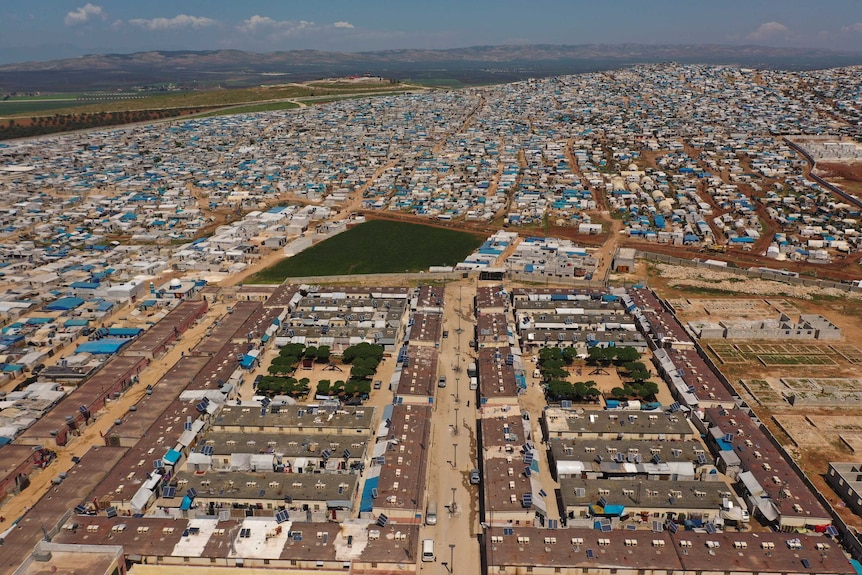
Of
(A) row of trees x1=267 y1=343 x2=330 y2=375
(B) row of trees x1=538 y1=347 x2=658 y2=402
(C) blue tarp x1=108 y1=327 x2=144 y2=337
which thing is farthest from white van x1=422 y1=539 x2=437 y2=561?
(C) blue tarp x1=108 y1=327 x2=144 y2=337

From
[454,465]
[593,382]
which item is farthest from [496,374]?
[454,465]

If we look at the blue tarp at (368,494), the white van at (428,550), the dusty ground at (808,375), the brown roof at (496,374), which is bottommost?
the dusty ground at (808,375)

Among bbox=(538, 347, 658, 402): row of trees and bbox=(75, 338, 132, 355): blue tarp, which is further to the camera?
bbox=(75, 338, 132, 355): blue tarp

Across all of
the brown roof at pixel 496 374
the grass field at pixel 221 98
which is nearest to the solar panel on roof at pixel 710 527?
the brown roof at pixel 496 374

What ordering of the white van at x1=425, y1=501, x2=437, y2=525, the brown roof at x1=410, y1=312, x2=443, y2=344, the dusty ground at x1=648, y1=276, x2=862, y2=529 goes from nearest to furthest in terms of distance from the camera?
the white van at x1=425, y1=501, x2=437, y2=525
the dusty ground at x1=648, y1=276, x2=862, y2=529
the brown roof at x1=410, y1=312, x2=443, y2=344

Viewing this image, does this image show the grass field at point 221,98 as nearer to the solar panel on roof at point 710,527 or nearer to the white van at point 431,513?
the white van at point 431,513

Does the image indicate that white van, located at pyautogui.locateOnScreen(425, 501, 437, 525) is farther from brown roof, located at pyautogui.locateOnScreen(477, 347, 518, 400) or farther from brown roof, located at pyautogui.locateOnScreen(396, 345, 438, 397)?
brown roof, located at pyautogui.locateOnScreen(477, 347, 518, 400)

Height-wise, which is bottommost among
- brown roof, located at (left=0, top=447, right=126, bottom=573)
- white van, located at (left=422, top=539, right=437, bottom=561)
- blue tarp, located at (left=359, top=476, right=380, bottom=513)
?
white van, located at (left=422, top=539, right=437, bottom=561)

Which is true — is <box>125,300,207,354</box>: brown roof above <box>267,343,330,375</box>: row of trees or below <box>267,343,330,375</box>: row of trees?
above
